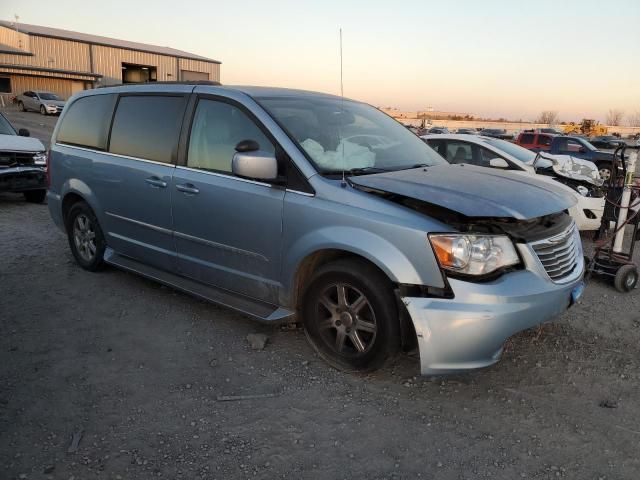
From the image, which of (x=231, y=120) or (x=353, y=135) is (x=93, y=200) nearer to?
(x=231, y=120)

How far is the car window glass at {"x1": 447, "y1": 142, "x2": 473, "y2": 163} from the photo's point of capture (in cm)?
845

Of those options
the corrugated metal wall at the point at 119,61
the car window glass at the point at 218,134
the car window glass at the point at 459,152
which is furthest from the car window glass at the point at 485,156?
the corrugated metal wall at the point at 119,61

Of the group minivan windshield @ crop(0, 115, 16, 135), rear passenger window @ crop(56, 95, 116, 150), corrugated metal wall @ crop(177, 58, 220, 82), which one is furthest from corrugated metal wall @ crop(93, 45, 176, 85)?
rear passenger window @ crop(56, 95, 116, 150)

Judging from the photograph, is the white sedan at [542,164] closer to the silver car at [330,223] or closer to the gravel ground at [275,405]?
the gravel ground at [275,405]

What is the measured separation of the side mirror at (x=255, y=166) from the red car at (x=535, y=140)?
17218 millimetres

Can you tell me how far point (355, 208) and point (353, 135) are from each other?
1.02m

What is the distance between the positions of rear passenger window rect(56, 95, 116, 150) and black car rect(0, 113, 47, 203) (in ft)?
12.8

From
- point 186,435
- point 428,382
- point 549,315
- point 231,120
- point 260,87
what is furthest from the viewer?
point 260,87

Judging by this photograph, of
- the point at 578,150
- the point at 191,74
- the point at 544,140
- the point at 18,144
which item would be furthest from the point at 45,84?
the point at 578,150

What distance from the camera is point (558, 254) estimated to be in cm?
316

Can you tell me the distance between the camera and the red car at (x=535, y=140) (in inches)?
734

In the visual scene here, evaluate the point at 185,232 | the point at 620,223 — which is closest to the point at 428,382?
the point at 185,232

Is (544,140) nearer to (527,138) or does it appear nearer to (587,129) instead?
(527,138)

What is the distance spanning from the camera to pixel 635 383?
3.31 meters
